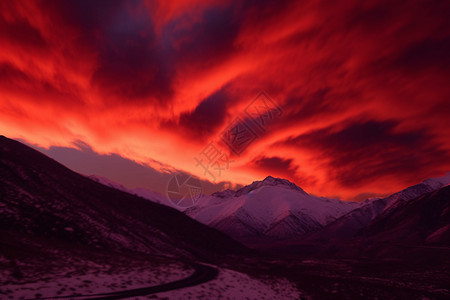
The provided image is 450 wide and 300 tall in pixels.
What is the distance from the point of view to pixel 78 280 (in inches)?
937

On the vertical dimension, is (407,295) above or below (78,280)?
above

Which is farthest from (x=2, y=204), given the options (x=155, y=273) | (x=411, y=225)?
(x=411, y=225)

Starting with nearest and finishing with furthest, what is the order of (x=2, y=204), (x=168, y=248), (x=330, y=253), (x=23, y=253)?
(x=23, y=253)
(x=2, y=204)
(x=168, y=248)
(x=330, y=253)

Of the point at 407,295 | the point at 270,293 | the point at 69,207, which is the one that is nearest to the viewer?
the point at 270,293

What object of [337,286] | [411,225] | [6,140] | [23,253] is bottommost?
[23,253]

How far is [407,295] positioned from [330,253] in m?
138

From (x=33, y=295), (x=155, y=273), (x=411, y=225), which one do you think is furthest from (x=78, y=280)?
(x=411, y=225)

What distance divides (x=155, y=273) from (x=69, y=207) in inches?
1731

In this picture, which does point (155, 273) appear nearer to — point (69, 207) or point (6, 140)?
point (69, 207)

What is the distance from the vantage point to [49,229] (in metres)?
49.9

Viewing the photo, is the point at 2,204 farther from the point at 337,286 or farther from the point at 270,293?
the point at 337,286

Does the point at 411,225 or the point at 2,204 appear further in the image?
the point at 411,225

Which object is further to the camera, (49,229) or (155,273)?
(49,229)

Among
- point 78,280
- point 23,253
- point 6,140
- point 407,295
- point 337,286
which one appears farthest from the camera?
point 6,140
